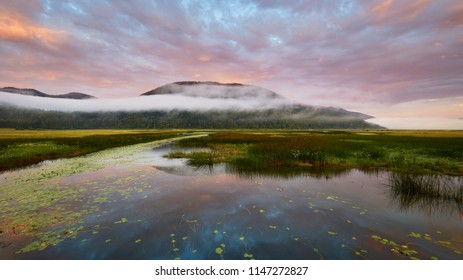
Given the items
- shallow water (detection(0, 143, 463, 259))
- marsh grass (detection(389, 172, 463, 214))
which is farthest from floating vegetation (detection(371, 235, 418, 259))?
marsh grass (detection(389, 172, 463, 214))

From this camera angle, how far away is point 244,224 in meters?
10.1

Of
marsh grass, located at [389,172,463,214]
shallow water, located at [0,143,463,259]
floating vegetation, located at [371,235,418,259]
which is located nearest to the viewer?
floating vegetation, located at [371,235,418,259]

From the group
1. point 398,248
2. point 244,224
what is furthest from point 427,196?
point 244,224

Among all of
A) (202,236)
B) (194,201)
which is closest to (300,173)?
Answer: (194,201)

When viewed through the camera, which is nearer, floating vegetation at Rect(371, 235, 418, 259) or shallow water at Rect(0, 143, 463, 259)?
floating vegetation at Rect(371, 235, 418, 259)

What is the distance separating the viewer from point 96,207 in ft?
38.9

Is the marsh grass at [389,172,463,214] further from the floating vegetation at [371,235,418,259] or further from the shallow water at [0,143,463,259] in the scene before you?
the floating vegetation at [371,235,418,259]

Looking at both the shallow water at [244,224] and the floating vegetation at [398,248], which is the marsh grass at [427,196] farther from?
the floating vegetation at [398,248]

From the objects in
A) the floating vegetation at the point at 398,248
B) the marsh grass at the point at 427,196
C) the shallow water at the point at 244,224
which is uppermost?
the marsh grass at the point at 427,196

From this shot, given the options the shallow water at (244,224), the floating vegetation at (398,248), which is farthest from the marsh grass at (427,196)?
the floating vegetation at (398,248)

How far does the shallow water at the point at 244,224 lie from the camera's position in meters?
7.91

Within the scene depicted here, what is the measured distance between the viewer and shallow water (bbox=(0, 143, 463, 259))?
7910 millimetres

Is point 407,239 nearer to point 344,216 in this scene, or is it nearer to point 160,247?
point 344,216
